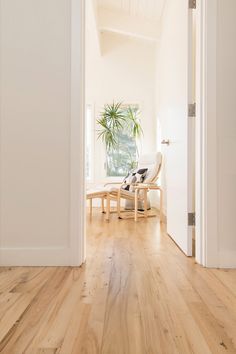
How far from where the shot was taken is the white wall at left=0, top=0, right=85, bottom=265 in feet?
6.15

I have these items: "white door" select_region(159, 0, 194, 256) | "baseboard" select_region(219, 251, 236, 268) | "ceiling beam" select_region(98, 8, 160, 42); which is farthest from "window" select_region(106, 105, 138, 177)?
"baseboard" select_region(219, 251, 236, 268)

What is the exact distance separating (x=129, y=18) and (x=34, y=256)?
4553mm

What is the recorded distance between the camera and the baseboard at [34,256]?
184 centimetres

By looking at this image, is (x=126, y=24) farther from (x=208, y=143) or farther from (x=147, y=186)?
(x=208, y=143)

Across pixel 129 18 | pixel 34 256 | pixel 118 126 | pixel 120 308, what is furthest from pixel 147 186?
pixel 129 18

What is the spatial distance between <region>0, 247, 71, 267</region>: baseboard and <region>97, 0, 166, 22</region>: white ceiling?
4.02m

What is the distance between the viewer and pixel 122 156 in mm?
5551

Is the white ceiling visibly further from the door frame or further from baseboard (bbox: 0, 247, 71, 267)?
baseboard (bbox: 0, 247, 71, 267)

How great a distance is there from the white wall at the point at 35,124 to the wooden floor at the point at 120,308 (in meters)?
0.29

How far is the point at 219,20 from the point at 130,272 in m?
1.70

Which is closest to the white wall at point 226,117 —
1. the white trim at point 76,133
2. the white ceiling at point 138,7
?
the white trim at point 76,133

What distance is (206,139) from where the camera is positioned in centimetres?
186

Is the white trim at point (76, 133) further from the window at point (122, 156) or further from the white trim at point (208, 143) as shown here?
the window at point (122, 156)

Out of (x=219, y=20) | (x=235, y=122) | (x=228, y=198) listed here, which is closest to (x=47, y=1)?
(x=219, y=20)
